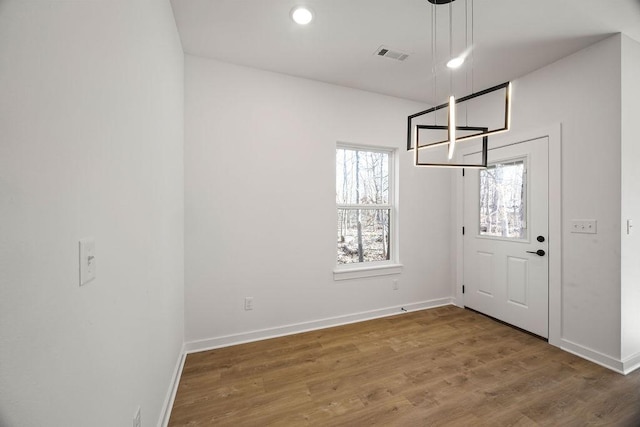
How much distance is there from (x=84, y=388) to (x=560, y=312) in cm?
369

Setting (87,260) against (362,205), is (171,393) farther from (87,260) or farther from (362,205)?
(362,205)

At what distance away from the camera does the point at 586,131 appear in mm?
2455

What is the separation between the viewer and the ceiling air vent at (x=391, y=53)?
2.52m

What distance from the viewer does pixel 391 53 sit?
2.59m

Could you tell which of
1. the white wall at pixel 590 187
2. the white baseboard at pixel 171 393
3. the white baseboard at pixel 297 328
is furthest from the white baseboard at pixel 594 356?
the white baseboard at pixel 171 393

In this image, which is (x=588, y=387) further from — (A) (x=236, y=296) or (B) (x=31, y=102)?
(B) (x=31, y=102)

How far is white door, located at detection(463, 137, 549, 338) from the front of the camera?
2.82m

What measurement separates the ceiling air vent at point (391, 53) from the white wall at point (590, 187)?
1590 mm

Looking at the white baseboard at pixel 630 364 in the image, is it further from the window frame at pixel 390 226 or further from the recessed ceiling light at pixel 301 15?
the recessed ceiling light at pixel 301 15

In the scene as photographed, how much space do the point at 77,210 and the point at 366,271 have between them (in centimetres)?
298

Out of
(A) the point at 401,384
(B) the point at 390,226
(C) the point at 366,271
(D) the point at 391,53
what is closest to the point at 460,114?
(D) the point at 391,53

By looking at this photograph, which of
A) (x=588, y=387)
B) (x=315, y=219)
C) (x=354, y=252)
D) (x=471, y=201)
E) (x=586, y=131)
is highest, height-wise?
(x=586, y=131)

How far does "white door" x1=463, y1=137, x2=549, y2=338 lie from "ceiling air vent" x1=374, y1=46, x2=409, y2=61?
1666 millimetres

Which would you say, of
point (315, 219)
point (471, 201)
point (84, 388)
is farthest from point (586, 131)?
point (84, 388)
